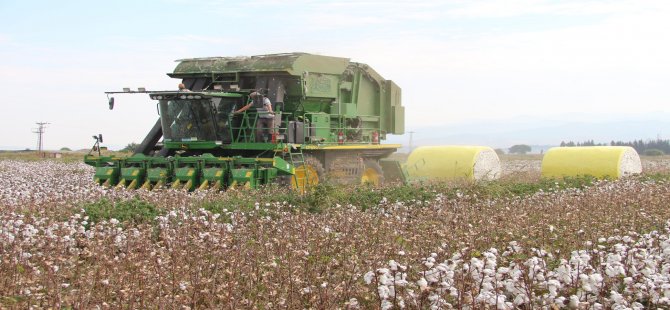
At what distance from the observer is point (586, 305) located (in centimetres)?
516

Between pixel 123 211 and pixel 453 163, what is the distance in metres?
15.9

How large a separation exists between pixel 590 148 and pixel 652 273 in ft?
71.8

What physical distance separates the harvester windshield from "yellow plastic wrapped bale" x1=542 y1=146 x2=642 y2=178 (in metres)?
11.2

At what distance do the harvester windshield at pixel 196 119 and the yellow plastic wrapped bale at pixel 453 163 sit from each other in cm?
802

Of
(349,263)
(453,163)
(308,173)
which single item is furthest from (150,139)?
(349,263)

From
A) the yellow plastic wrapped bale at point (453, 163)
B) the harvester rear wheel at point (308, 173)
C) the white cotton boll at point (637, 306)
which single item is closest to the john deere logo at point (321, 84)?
the harvester rear wheel at point (308, 173)

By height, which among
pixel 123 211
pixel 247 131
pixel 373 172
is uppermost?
pixel 247 131

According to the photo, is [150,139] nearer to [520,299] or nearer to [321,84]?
[321,84]

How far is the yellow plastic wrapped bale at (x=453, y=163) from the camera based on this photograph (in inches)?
1009

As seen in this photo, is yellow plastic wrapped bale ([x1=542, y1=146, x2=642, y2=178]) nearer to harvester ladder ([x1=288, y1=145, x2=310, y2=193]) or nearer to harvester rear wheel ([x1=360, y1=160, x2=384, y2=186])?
harvester rear wheel ([x1=360, y1=160, x2=384, y2=186])

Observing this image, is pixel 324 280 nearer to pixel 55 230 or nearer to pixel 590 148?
pixel 55 230

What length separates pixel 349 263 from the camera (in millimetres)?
7289

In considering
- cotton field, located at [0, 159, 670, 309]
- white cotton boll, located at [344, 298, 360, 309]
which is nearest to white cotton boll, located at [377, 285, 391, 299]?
cotton field, located at [0, 159, 670, 309]

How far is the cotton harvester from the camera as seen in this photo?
1820cm
